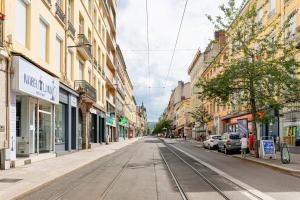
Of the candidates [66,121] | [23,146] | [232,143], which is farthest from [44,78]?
[232,143]

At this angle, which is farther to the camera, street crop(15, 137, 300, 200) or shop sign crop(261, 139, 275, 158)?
shop sign crop(261, 139, 275, 158)

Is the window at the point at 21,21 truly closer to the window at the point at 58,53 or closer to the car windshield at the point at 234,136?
the window at the point at 58,53

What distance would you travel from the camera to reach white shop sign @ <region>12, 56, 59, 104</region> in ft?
56.6

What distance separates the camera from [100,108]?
46.8 metres

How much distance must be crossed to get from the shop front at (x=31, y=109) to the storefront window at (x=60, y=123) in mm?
1657

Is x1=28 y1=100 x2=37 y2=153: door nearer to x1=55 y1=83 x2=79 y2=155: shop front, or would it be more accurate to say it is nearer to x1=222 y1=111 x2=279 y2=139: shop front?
x1=55 y1=83 x2=79 y2=155: shop front

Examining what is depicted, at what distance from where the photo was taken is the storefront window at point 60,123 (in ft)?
85.2

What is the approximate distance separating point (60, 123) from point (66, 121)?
52.6 inches

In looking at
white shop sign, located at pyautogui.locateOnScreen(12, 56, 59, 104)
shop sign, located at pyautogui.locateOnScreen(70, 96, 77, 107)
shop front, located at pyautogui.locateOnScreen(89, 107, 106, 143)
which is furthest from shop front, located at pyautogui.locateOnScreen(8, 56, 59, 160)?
shop front, located at pyautogui.locateOnScreen(89, 107, 106, 143)

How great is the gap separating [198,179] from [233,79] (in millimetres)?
11238

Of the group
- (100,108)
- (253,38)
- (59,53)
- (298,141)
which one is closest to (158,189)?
(253,38)

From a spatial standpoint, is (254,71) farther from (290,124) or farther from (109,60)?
(109,60)

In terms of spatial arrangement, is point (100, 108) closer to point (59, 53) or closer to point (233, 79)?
point (59, 53)

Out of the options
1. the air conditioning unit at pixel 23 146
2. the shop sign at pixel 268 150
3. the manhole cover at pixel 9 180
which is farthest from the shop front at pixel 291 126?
the manhole cover at pixel 9 180
